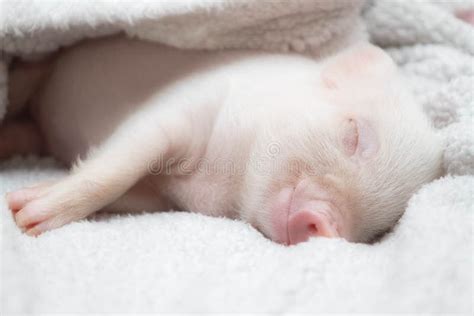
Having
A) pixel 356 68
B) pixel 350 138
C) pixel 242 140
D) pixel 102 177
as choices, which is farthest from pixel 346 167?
pixel 102 177

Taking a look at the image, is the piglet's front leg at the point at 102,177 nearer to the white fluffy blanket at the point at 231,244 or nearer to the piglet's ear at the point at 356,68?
the white fluffy blanket at the point at 231,244

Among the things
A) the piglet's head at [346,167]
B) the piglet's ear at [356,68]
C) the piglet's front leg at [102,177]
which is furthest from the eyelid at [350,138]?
the piglet's front leg at [102,177]

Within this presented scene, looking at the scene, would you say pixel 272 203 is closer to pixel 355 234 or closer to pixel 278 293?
pixel 355 234

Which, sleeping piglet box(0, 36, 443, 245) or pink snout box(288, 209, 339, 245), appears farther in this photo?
sleeping piglet box(0, 36, 443, 245)

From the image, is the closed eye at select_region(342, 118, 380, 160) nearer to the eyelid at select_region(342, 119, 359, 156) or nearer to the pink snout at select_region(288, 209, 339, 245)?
the eyelid at select_region(342, 119, 359, 156)

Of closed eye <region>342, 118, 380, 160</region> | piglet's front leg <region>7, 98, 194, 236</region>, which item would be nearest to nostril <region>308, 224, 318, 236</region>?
closed eye <region>342, 118, 380, 160</region>

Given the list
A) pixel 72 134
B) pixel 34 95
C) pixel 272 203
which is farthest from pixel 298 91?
pixel 34 95
